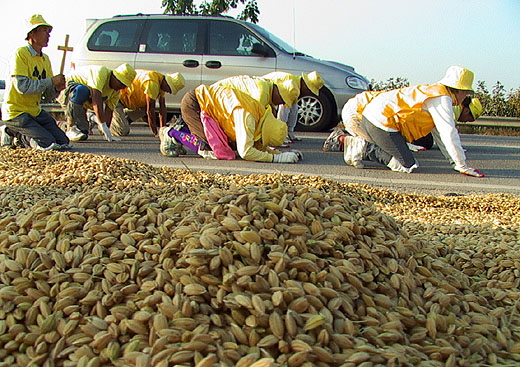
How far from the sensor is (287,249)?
2002 mm

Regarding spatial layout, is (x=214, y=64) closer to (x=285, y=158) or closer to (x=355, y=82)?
(x=355, y=82)

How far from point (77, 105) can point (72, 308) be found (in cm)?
640

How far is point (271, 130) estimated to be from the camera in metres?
6.33

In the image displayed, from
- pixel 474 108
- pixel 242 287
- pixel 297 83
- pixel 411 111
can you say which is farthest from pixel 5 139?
pixel 474 108

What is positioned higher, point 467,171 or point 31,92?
point 31,92

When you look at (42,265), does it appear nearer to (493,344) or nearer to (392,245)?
(392,245)

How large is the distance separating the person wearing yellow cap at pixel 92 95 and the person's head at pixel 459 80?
438cm

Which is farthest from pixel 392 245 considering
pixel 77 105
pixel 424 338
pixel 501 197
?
pixel 77 105

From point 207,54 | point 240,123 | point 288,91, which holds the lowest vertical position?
point 240,123

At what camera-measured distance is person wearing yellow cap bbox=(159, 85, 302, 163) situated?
6094 millimetres

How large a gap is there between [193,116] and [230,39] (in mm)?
2942

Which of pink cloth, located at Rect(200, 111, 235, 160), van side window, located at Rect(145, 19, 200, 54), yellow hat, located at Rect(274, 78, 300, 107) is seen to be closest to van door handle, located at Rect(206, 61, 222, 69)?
van side window, located at Rect(145, 19, 200, 54)

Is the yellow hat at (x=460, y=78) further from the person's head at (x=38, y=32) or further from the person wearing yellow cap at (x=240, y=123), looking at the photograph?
the person's head at (x=38, y=32)

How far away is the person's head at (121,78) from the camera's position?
7652 mm
